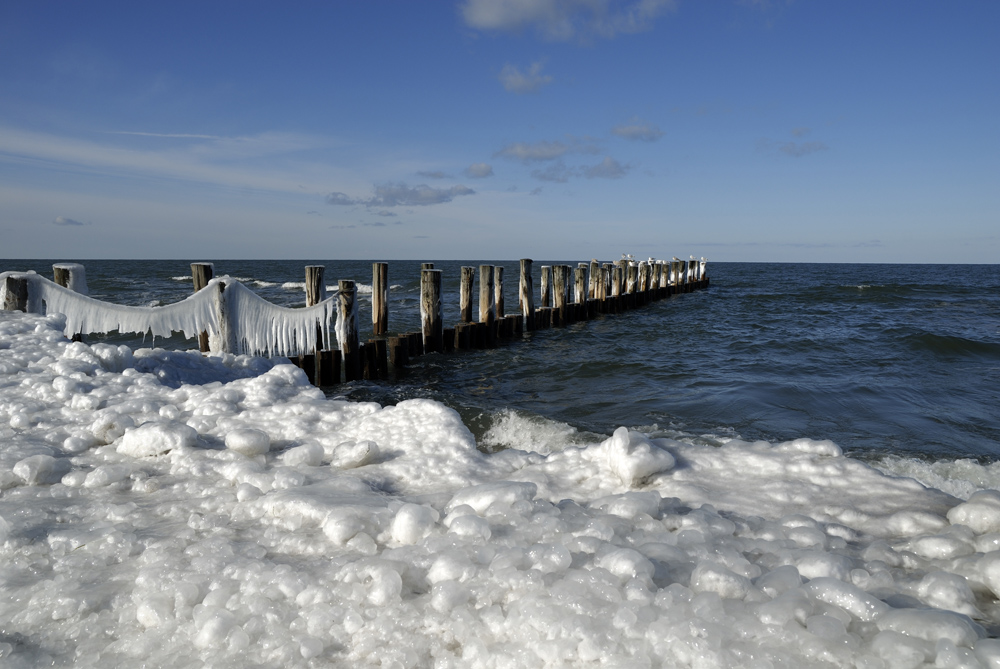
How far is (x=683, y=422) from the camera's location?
6.99 m

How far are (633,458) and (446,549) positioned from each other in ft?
4.42

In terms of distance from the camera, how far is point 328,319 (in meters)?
7.85

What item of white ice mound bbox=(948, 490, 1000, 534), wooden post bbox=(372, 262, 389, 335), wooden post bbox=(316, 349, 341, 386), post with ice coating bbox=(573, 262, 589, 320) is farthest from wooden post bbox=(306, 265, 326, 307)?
post with ice coating bbox=(573, 262, 589, 320)

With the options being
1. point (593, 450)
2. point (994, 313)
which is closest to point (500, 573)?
point (593, 450)

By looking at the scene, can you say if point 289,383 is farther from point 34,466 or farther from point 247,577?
point 247,577

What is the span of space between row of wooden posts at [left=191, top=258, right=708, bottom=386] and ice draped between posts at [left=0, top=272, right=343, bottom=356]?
0.40 metres

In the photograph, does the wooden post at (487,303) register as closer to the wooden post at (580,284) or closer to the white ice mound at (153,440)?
the wooden post at (580,284)

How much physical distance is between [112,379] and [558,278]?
12778 mm

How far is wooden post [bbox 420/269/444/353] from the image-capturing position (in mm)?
10086

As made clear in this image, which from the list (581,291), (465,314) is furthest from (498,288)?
(581,291)

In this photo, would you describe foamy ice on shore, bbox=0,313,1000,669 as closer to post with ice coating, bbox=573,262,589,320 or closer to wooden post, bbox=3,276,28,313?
wooden post, bbox=3,276,28,313

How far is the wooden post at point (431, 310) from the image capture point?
10086mm

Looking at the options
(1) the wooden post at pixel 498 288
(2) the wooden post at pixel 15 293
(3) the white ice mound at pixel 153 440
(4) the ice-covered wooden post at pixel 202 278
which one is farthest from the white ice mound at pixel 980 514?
(1) the wooden post at pixel 498 288

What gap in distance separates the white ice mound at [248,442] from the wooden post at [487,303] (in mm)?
8728
